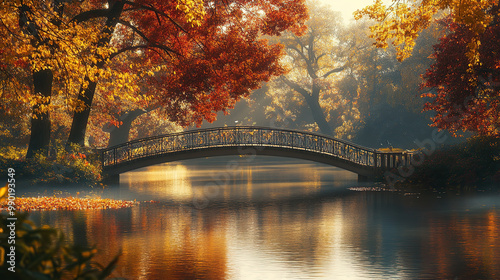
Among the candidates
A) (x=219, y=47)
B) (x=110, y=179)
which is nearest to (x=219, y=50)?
(x=219, y=47)

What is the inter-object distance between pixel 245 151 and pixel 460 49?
38.9 ft

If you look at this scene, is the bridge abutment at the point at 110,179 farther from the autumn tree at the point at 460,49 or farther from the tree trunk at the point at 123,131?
the tree trunk at the point at 123,131

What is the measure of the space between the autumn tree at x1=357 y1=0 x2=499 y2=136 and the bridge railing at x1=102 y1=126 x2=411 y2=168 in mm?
4481

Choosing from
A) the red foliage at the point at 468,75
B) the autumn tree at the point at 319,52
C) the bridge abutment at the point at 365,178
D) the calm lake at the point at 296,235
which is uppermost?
the autumn tree at the point at 319,52

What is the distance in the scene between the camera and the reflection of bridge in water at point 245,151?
31828 millimetres

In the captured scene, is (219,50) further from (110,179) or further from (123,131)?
(123,131)

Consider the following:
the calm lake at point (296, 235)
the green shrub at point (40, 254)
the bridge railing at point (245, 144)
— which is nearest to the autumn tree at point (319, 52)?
the bridge railing at point (245, 144)

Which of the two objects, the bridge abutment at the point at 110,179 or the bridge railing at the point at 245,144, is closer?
the bridge abutment at the point at 110,179

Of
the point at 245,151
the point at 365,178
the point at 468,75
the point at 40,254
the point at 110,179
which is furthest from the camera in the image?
the point at 365,178

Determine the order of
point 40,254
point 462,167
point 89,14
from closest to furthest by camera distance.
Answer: point 40,254
point 462,167
point 89,14

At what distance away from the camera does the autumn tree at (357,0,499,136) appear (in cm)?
1981

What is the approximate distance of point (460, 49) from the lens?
25.6m

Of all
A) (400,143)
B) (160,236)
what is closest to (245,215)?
(160,236)

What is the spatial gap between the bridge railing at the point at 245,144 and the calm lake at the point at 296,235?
7.21 meters
